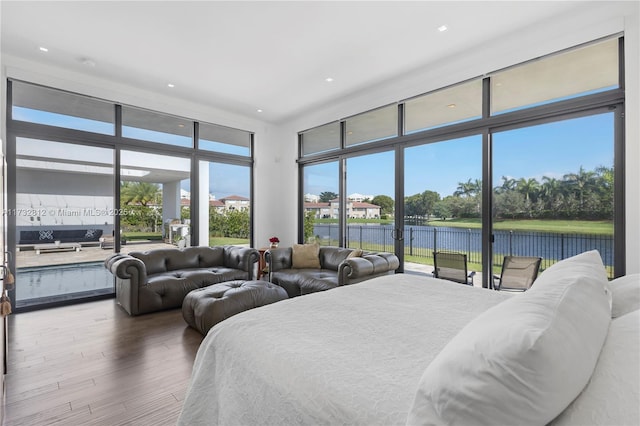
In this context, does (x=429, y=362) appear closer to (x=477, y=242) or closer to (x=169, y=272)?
(x=477, y=242)

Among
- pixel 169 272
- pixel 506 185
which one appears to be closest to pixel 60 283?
pixel 169 272

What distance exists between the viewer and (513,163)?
11.4 ft

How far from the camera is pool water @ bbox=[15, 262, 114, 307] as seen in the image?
158 inches

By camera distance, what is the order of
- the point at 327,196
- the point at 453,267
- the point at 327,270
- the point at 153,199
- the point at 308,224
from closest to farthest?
the point at 453,267, the point at 327,270, the point at 153,199, the point at 327,196, the point at 308,224

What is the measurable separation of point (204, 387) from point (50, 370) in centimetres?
199

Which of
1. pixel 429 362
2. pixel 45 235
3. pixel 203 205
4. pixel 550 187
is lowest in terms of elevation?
pixel 429 362

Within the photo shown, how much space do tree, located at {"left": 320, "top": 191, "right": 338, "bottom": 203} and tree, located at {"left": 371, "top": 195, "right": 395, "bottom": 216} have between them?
937mm

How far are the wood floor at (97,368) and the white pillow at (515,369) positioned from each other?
182cm

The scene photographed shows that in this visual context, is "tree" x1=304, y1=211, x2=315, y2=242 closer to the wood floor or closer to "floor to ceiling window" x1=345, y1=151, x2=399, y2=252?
"floor to ceiling window" x1=345, y1=151, x2=399, y2=252

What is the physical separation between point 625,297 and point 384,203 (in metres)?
3.65

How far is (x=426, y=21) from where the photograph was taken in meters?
2.97

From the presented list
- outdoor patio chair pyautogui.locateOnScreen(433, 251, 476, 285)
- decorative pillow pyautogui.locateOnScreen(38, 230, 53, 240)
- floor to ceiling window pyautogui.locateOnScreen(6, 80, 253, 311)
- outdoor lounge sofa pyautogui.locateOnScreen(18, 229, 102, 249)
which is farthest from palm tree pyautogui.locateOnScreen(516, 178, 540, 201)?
decorative pillow pyautogui.locateOnScreen(38, 230, 53, 240)

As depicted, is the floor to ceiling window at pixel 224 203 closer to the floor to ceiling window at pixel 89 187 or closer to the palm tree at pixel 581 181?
the floor to ceiling window at pixel 89 187

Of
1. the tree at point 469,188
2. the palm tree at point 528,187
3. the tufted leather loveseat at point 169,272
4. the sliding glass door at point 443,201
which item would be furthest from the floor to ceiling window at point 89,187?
the palm tree at point 528,187
